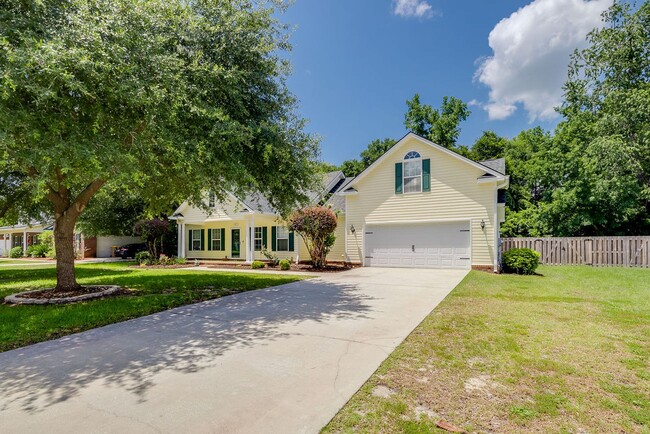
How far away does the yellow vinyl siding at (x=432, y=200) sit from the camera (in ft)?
47.3

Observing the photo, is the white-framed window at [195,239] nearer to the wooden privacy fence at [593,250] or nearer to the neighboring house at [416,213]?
the neighboring house at [416,213]

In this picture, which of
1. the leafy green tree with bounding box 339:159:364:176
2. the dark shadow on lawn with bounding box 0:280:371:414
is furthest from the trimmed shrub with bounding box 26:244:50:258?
the dark shadow on lawn with bounding box 0:280:371:414

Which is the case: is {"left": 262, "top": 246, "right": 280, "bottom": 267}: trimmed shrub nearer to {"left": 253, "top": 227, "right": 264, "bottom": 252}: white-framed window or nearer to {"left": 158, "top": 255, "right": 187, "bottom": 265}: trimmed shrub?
{"left": 253, "top": 227, "right": 264, "bottom": 252}: white-framed window

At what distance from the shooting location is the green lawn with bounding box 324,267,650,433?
2.80m

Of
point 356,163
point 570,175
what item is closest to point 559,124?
point 570,175

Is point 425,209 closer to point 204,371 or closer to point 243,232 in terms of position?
point 243,232

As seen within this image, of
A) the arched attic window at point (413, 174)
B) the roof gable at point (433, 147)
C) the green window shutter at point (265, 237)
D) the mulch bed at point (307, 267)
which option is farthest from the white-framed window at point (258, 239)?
the arched attic window at point (413, 174)

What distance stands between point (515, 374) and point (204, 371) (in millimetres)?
3533

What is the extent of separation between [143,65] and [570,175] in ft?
79.9

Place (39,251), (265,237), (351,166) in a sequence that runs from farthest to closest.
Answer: (351,166) < (39,251) < (265,237)

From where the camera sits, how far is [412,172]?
52.7 ft

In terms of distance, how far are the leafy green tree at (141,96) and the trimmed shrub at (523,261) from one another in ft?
31.1

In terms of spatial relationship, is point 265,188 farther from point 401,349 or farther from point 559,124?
point 559,124

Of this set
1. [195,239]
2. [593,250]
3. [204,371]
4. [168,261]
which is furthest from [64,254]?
[593,250]
